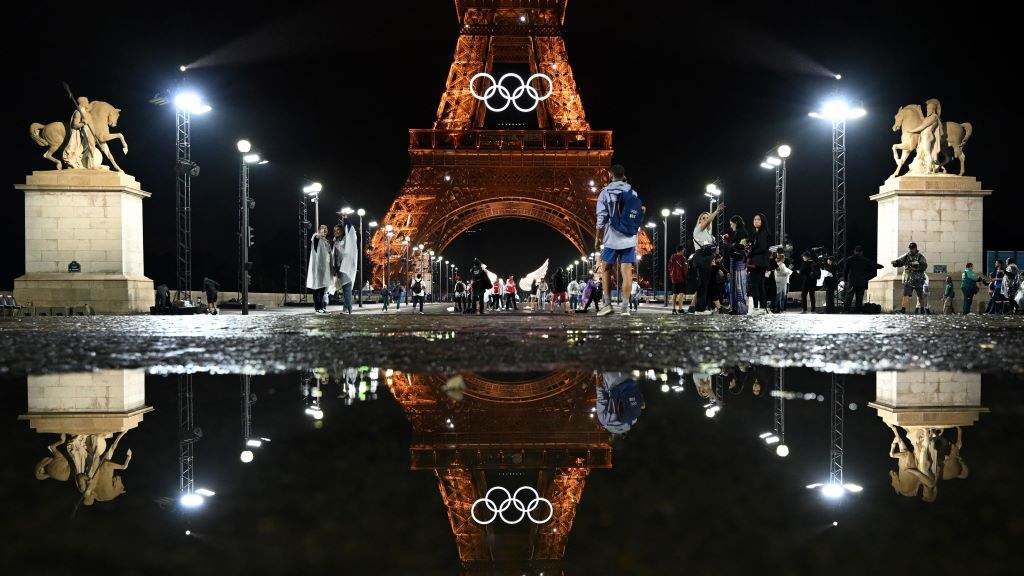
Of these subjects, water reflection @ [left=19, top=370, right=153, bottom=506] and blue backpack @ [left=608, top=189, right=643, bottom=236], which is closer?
water reflection @ [left=19, top=370, right=153, bottom=506]

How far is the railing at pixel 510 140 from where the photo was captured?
139ft

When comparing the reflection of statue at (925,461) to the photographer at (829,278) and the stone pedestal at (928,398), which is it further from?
the photographer at (829,278)

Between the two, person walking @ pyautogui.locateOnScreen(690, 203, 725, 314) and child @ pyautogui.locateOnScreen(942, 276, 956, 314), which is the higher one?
person walking @ pyautogui.locateOnScreen(690, 203, 725, 314)

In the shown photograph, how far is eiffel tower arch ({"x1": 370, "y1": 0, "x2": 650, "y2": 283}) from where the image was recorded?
139 feet

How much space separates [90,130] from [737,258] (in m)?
14.9

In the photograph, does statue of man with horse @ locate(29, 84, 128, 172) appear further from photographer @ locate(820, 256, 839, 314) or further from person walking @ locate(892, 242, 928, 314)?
person walking @ locate(892, 242, 928, 314)

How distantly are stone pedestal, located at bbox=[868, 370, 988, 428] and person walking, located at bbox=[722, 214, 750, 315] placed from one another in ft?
30.3

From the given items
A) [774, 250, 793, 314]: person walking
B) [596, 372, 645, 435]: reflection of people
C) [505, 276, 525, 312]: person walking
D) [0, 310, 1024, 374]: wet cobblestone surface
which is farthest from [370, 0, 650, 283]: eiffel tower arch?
[596, 372, 645, 435]: reflection of people

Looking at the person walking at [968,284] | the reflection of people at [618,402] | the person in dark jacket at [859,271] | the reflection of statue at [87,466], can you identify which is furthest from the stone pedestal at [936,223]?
the reflection of statue at [87,466]

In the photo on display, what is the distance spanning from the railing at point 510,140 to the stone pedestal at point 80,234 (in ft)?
83.1

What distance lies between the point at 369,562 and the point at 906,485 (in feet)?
2.72

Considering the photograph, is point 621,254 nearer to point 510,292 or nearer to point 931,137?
point 931,137

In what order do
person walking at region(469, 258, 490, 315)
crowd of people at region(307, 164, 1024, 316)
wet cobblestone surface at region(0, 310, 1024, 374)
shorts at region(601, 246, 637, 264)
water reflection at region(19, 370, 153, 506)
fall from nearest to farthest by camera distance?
water reflection at region(19, 370, 153, 506), wet cobblestone surface at region(0, 310, 1024, 374), crowd of people at region(307, 164, 1024, 316), shorts at region(601, 246, 637, 264), person walking at region(469, 258, 490, 315)

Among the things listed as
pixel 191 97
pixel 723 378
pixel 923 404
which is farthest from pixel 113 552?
pixel 191 97
